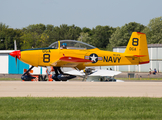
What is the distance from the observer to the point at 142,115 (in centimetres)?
612

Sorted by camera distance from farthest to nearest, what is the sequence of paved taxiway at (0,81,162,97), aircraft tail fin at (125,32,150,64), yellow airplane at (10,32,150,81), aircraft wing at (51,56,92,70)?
aircraft tail fin at (125,32,150,64), yellow airplane at (10,32,150,81), aircraft wing at (51,56,92,70), paved taxiway at (0,81,162,97)

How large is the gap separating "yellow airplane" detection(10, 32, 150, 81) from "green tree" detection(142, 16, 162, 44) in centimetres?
5945

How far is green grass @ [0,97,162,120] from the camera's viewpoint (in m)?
5.98

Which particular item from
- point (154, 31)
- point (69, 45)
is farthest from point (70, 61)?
point (154, 31)

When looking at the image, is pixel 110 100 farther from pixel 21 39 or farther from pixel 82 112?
pixel 21 39

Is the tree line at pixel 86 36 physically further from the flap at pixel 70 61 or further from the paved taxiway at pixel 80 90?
the paved taxiway at pixel 80 90

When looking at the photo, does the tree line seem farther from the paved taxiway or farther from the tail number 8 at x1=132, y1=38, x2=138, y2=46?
the paved taxiway

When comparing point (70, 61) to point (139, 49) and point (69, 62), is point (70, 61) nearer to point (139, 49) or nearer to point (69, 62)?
point (69, 62)

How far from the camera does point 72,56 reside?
50.2 ft

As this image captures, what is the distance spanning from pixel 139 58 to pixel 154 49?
3203 centimetres

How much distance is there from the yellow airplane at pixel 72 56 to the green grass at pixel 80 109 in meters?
7.24

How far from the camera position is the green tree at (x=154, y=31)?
73250 millimetres

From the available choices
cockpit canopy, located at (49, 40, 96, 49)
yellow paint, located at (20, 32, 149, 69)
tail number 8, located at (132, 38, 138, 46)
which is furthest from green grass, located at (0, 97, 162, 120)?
tail number 8, located at (132, 38, 138, 46)

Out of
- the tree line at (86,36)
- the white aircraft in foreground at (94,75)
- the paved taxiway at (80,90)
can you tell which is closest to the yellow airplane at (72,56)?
the white aircraft in foreground at (94,75)
